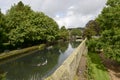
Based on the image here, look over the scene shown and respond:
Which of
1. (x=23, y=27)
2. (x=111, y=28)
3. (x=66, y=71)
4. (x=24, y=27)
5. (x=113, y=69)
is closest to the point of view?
(x=66, y=71)

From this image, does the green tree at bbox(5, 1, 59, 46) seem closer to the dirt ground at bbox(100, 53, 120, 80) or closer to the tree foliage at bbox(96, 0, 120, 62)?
the dirt ground at bbox(100, 53, 120, 80)

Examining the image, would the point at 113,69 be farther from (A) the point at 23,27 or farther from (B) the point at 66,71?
(A) the point at 23,27

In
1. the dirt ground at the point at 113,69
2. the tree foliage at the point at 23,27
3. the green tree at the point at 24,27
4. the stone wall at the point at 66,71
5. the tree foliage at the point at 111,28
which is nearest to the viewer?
the stone wall at the point at 66,71

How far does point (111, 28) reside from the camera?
25.9 m

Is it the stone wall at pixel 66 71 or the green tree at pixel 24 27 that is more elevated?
the green tree at pixel 24 27

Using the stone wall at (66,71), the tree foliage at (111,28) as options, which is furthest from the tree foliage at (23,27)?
the stone wall at (66,71)

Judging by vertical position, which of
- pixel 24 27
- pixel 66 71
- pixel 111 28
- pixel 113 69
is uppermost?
pixel 24 27

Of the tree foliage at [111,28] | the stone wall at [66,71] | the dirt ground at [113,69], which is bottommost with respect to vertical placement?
the dirt ground at [113,69]

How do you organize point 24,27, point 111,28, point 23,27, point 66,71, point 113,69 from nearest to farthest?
point 66,71
point 113,69
point 111,28
point 23,27
point 24,27

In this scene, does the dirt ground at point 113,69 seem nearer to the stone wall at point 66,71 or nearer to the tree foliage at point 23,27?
the stone wall at point 66,71

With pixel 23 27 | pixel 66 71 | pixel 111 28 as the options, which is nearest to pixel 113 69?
pixel 111 28

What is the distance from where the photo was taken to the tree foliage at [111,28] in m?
23.8

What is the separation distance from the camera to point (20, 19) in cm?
6069

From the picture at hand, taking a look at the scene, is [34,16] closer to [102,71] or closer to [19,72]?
[19,72]
